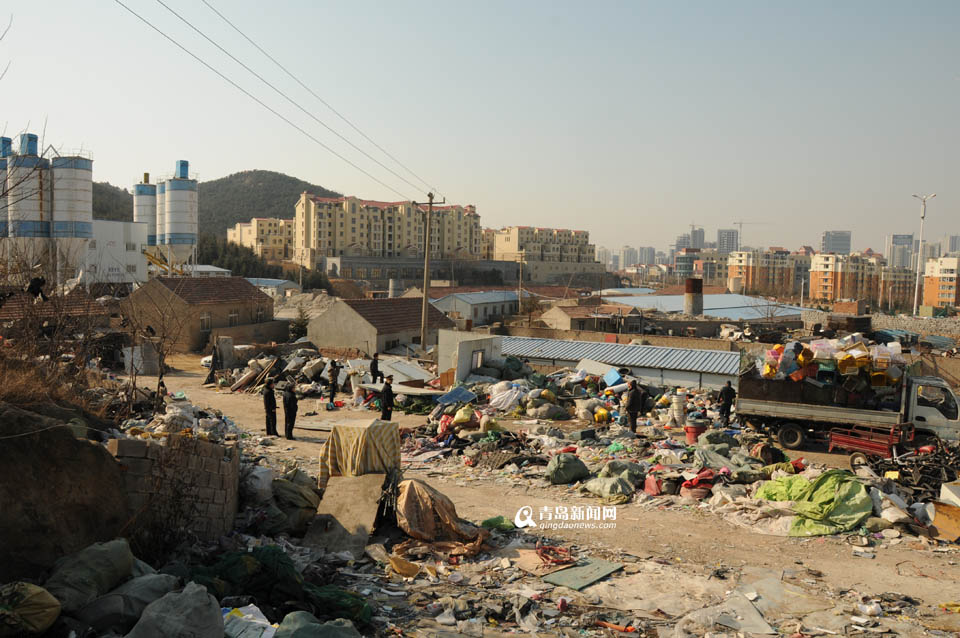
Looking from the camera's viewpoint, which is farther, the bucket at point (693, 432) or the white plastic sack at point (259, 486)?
the bucket at point (693, 432)

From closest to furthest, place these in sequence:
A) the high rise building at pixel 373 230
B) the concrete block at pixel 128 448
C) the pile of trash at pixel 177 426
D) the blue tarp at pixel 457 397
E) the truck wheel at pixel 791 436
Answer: the concrete block at pixel 128 448, the pile of trash at pixel 177 426, the truck wheel at pixel 791 436, the blue tarp at pixel 457 397, the high rise building at pixel 373 230

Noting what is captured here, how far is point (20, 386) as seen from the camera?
26.6 feet

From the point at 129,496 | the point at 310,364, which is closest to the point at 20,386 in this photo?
the point at 129,496

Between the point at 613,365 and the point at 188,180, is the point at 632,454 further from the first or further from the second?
the point at 188,180

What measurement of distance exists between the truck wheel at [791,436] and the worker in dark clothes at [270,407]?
1070 cm

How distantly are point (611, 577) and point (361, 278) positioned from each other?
79.6 metres

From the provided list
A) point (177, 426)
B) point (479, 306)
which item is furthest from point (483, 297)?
point (177, 426)

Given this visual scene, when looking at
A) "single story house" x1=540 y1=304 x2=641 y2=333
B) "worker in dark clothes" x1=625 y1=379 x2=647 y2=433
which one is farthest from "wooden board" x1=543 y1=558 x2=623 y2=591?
"single story house" x1=540 y1=304 x2=641 y2=333

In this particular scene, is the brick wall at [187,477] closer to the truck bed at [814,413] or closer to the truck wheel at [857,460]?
the truck bed at [814,413]

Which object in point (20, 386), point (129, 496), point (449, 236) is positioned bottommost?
point (129, 496)

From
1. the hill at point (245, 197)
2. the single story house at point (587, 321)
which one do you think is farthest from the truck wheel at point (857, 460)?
the hill at point (245, 197)

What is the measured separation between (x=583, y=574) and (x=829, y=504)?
4065mm

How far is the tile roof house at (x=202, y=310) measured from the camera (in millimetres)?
28359

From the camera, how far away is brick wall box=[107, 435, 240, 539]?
273 inches
